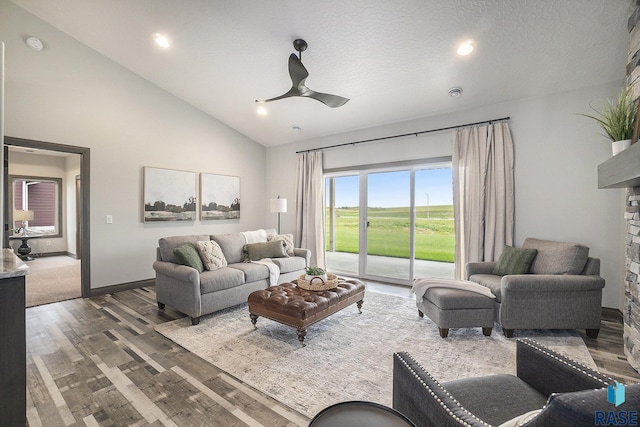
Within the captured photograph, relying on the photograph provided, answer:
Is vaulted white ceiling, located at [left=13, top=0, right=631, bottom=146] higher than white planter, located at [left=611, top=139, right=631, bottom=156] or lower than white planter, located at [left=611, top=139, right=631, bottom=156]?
higher

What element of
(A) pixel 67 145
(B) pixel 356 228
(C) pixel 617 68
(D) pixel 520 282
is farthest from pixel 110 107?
(C) pixel 617 68

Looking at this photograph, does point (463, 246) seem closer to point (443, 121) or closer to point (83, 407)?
point (443, 121)

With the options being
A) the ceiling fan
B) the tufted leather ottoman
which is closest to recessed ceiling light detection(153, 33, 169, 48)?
the ceiling fan

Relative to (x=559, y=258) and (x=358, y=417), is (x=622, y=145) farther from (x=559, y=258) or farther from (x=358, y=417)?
(x=358, y=417)

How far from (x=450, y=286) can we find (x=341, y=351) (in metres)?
1.41

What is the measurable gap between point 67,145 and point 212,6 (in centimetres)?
294

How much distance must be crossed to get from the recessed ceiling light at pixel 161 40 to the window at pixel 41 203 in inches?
249

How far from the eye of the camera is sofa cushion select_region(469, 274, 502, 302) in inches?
119

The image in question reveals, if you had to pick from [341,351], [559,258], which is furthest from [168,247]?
[559,258]

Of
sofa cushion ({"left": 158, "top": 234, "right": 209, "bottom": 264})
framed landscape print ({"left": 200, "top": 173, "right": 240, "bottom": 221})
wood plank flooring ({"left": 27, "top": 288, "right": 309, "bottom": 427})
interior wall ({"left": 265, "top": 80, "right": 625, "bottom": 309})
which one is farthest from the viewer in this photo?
framed landscape print ({"left": 200, "top": 173, "right": 240, "bottom": 221})

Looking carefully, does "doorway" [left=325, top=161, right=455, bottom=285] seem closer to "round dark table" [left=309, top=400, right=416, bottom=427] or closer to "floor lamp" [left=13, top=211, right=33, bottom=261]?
"round dark table" [left=309, top=400, right=416, bottom=427]

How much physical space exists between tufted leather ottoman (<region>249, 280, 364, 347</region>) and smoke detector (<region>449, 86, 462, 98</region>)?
3.01m

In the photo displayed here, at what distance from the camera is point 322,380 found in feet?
7.25

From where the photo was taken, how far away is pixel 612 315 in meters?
3.39
